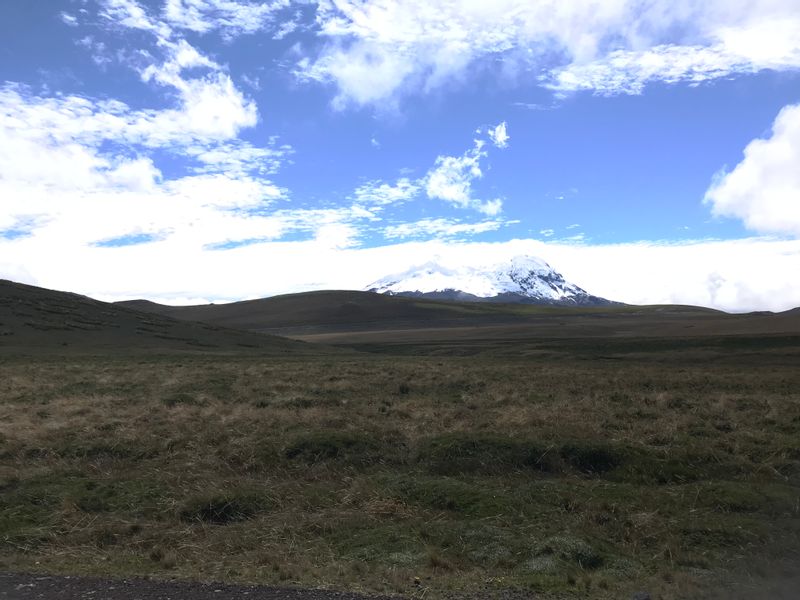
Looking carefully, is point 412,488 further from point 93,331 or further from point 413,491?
point 93,331

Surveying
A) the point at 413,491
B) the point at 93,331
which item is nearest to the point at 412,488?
the point at 413,491

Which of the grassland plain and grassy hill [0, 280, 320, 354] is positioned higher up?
grassy hill [0, 280, 320, 354]

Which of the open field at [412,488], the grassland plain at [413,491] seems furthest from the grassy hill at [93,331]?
the grassland plain at [413,491]

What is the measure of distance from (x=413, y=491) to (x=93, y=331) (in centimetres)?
6126

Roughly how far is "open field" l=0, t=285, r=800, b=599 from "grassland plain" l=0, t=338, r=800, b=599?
5 cm

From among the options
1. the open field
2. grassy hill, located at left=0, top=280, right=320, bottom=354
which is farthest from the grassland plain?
grassy hill, located at left=0, top=280, right=320, bottom=354

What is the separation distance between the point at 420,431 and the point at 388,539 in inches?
263

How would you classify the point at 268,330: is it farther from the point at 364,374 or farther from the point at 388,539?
the point at 388,539

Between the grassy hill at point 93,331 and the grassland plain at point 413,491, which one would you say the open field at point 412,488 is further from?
the grassy hill at point 93,331

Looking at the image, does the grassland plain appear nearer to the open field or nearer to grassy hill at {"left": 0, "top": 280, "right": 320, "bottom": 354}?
the open field

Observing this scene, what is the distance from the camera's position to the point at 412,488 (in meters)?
11.6

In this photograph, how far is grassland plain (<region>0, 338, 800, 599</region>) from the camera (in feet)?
27.3

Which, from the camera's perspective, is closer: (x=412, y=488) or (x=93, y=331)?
Answer: (x=412, y=488)

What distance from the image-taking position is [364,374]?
32.0m
